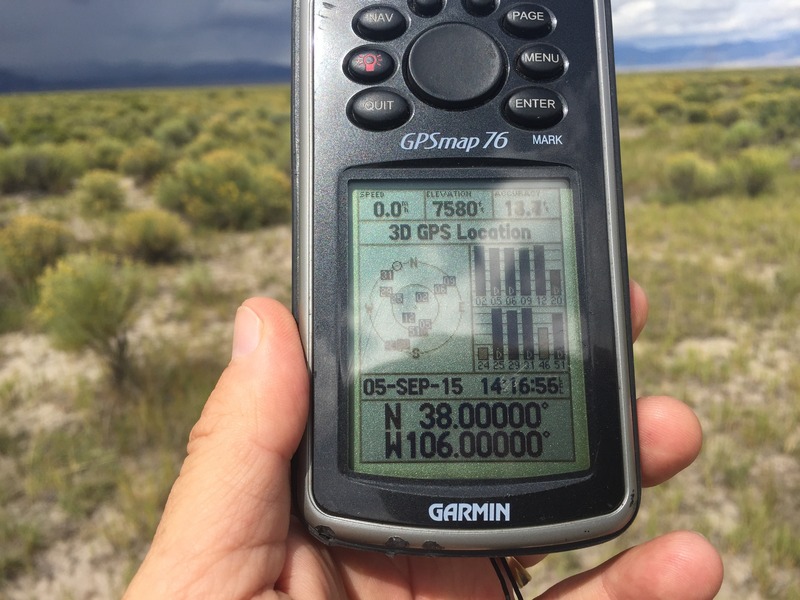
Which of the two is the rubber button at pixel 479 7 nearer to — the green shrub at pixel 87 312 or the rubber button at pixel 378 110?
the rubber button at pixel 378 110

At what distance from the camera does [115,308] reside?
431 centimetres

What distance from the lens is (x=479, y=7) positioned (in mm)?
1689

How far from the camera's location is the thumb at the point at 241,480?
1.36 metres

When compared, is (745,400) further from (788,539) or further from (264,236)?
(264,236)

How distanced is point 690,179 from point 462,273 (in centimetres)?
823

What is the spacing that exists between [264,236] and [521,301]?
5941 mm

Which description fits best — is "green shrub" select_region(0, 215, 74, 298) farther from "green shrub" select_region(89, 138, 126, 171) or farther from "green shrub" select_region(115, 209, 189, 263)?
"green shrub" select_region(89, 138, 126, 171)

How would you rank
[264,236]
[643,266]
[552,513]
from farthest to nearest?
[264,236] → [643,266] → [552,513]

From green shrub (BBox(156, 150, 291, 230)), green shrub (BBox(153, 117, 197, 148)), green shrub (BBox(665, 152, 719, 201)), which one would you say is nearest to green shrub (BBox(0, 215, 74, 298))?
green shrub (BBox(156, 150, 291, 230))

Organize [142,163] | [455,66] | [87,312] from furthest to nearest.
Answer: [142,163], [87,312], [455,66]

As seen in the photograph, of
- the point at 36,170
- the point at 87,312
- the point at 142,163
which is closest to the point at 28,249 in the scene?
the point at 87,312

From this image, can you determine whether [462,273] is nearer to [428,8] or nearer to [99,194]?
[428,8]

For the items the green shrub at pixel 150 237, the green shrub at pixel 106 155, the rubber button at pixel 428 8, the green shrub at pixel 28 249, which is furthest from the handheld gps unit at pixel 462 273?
the green shrub at pixel 106 155

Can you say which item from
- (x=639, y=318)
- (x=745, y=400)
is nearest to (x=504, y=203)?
(x=639, y=318)
